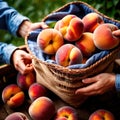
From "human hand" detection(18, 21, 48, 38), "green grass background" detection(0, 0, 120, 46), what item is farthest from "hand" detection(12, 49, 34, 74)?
"green grass background" detection(0, 0, 120, 46)

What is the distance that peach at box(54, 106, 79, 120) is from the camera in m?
1.13

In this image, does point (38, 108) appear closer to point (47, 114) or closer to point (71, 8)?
point (47, 114)

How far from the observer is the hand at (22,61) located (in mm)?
1293

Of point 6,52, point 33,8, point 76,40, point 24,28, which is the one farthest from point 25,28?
point 33,8

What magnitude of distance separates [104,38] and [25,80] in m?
0.41

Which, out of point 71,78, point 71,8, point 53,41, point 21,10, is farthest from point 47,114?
point 21,10

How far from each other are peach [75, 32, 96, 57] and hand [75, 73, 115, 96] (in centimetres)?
10

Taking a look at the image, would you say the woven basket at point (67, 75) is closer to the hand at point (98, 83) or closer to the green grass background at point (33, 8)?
the hand at point (98, 83)

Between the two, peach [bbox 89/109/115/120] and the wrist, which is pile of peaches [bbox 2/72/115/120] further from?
the wrist

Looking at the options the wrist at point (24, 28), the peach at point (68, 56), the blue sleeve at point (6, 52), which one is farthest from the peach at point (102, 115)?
the wrist at point (24, 28)

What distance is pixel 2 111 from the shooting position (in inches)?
50.3

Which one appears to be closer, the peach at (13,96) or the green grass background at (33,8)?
the peach at (13,96)

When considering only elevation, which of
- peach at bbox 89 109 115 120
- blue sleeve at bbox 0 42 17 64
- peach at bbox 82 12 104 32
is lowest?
peach at bbox 89 109 115 120

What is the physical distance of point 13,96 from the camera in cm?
128
